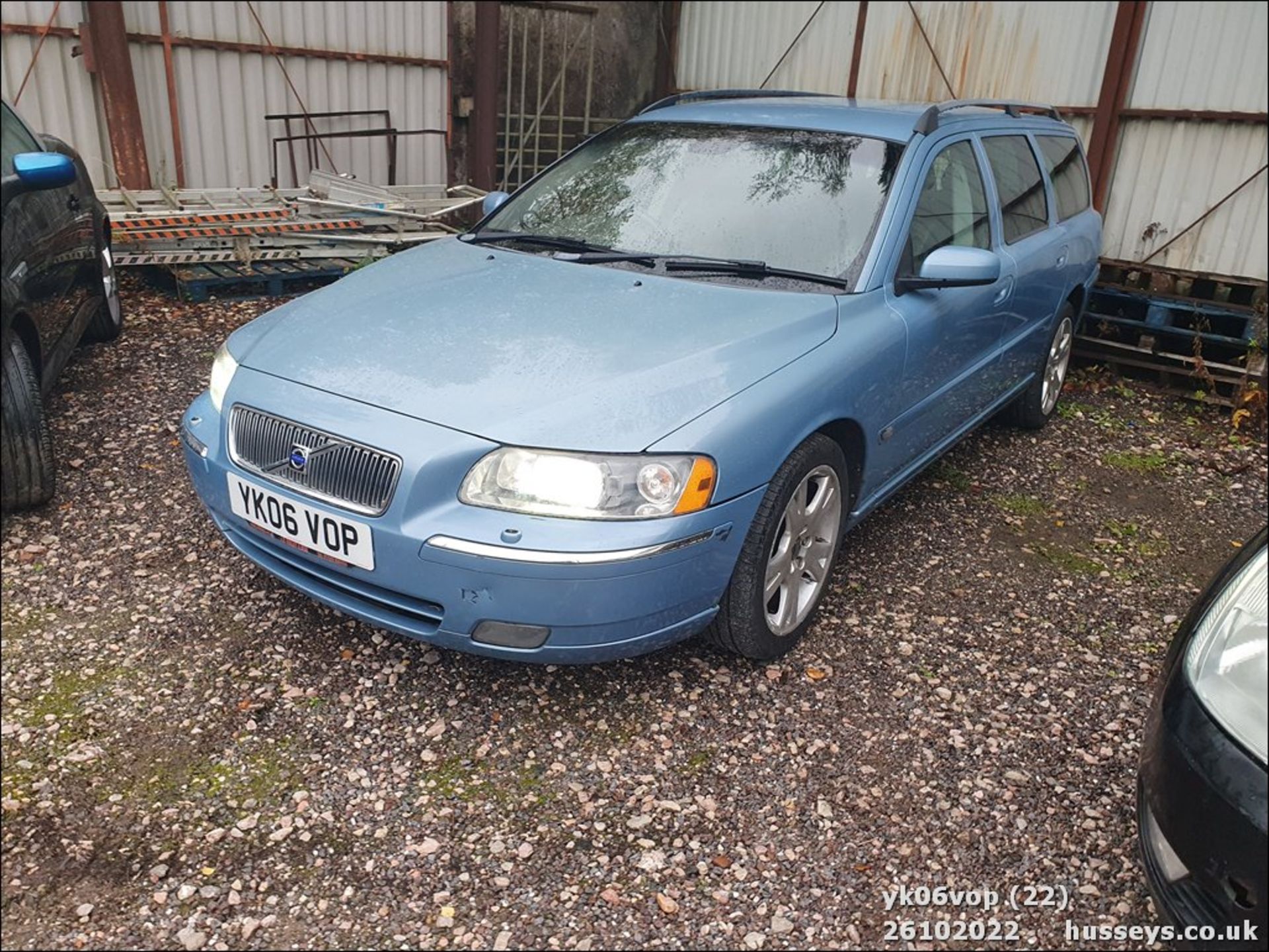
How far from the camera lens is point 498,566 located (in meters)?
2.47

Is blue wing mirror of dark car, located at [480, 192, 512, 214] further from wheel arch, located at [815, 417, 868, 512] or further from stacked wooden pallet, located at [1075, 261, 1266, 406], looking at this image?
stacked wooden pallet, located at [1075, 261, 1266, 406]

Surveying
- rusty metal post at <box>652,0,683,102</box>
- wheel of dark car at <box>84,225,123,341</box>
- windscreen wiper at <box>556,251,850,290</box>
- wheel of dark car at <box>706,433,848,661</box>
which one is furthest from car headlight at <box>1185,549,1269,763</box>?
rusty metal post at <box>652,0,683,102</box>

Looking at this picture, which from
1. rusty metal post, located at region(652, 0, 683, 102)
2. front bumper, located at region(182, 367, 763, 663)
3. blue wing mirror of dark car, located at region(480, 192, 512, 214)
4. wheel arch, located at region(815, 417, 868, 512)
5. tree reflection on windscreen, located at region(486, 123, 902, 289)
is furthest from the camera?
rusty metal post, located at region(652, 0, 683, 102)

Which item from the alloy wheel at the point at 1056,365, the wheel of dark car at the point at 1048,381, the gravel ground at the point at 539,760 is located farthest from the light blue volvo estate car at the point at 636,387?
the alloy wheel at the point at 1056,365

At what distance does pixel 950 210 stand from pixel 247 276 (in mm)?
4747

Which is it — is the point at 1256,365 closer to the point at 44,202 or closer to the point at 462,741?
the point at 462,741

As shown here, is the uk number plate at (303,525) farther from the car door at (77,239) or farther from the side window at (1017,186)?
the side window at (1017,186)

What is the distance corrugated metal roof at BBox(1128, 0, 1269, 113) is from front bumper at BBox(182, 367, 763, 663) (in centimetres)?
588

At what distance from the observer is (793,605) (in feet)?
10.5

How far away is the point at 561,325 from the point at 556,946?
1.71m

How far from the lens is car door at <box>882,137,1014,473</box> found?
138 inches

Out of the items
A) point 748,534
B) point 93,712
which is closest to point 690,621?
point 748,534

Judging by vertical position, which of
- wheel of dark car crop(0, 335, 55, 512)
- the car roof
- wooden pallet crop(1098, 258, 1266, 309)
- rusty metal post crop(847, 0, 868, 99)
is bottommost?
wheel of dark car crop(0, 335, 55, 512)

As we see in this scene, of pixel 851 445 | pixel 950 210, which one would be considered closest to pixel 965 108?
pixel 950 210
